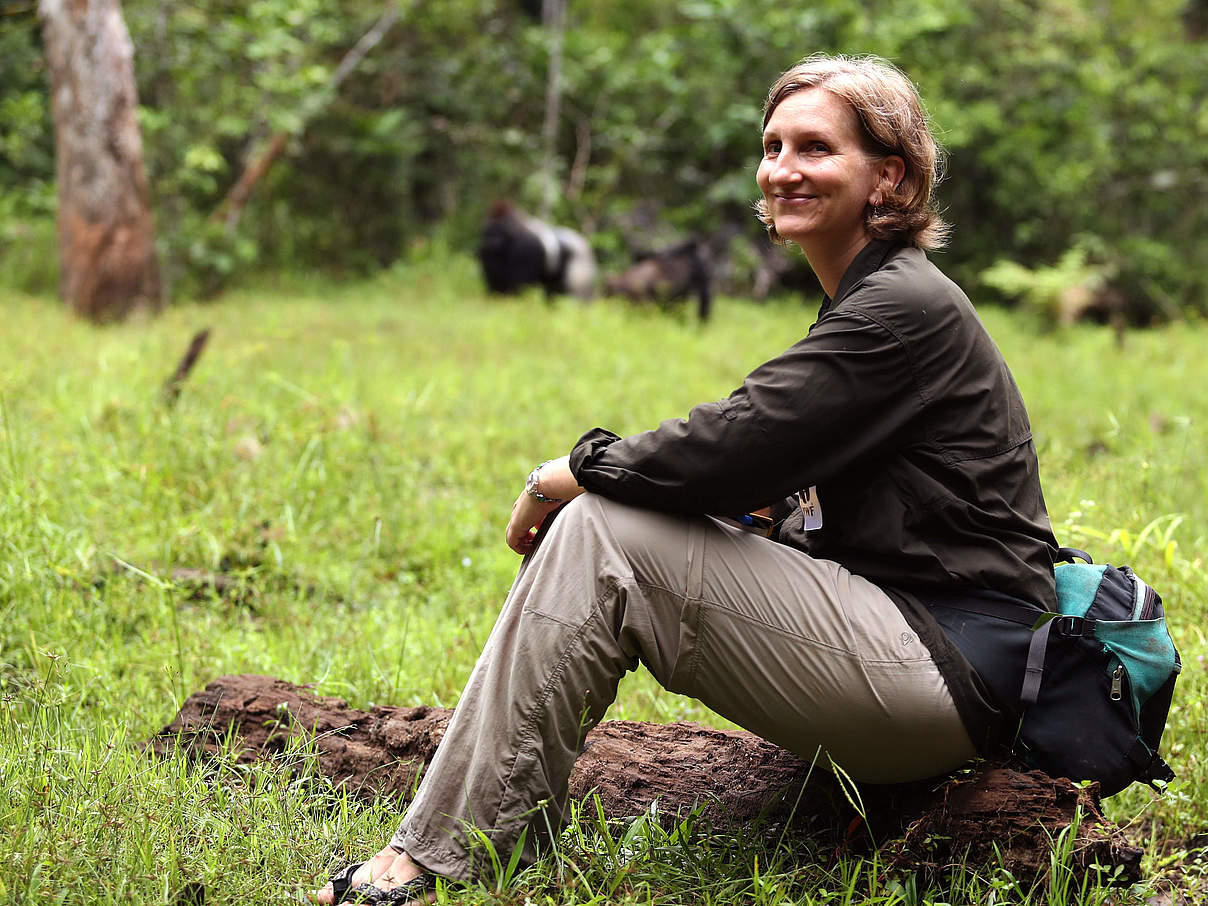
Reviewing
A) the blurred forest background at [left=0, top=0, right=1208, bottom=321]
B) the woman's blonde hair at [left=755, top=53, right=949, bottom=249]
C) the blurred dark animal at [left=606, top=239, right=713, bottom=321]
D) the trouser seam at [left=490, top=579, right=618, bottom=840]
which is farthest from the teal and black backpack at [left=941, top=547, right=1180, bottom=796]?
the blurred forest background at [left=0, top=0, right=1208, bottom=321]

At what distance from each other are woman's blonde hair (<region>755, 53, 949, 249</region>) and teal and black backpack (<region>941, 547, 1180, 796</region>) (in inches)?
31.8

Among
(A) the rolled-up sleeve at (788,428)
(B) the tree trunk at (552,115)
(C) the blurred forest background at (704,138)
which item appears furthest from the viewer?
(B) the tree trunk at (552,115)

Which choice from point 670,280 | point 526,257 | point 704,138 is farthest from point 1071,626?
point 704,138

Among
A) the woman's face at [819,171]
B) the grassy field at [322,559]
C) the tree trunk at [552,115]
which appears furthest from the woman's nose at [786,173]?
the tree trunk at [552,115]

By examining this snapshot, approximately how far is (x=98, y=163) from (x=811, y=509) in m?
8.42

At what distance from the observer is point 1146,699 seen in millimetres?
2236

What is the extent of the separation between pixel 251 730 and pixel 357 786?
1.14 ft

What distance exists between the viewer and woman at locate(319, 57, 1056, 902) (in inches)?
87.2

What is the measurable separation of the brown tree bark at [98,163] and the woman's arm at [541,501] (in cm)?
767

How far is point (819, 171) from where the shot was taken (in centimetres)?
244

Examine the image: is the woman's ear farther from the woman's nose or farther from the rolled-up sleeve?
the rolled-up sleeve

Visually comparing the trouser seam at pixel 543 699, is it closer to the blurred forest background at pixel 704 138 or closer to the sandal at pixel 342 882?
the sandal at pixel 342 882

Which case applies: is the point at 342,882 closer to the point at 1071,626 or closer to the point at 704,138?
the point at 1071,626

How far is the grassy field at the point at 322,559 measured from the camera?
234cm
